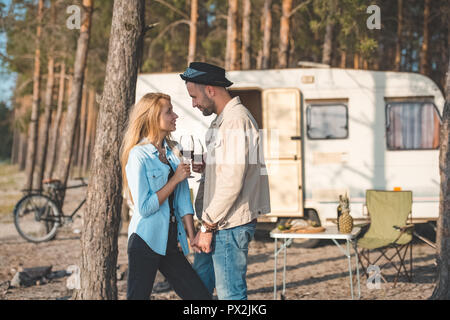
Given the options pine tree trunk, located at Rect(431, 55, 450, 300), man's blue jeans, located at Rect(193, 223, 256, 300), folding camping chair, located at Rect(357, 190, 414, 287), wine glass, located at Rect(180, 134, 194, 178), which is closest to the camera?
man's blue jeans, located at Rect(193, 223, 256, 300)

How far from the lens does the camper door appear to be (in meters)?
8.62

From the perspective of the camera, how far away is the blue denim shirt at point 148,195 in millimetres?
2840

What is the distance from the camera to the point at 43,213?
362 inches

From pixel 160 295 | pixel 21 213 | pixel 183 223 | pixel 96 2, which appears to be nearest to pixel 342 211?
pixel 160 295

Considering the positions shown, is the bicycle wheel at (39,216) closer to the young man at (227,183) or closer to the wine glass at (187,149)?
the wine glass at (187,149)

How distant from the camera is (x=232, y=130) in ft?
9.04

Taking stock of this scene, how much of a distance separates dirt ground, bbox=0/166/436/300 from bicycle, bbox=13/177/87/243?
0.64ft

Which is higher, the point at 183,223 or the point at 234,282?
the point at 183,223

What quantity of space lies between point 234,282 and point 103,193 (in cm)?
184

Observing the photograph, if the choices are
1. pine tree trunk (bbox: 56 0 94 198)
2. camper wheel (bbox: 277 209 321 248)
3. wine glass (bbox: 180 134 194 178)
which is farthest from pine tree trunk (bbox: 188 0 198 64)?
wine glass (bbox: 180 134 194 178)

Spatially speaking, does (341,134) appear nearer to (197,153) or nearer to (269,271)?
(269,271)

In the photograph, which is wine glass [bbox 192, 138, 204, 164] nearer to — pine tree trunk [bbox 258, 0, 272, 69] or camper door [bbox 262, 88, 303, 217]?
camper door [bbox 262, 88, 303, 217]
